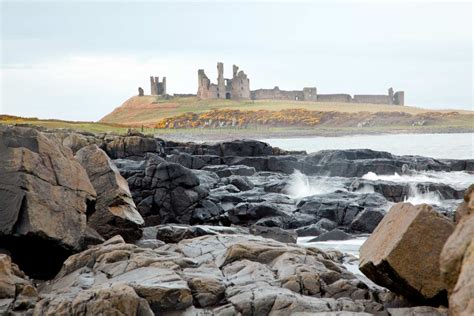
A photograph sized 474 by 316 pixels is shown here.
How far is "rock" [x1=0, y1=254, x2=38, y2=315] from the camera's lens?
7.98 meters

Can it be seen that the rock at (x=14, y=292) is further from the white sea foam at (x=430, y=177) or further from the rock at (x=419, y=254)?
the white sea foam at (x=430, y=177)

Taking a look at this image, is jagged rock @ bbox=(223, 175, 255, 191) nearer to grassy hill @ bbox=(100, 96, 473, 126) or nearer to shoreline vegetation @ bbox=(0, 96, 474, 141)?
shoreline vegetation @ bbox=(0, 96, 474, 141)

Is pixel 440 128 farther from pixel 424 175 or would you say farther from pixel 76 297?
pixel 76 297

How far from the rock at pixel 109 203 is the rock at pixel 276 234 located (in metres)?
3.34

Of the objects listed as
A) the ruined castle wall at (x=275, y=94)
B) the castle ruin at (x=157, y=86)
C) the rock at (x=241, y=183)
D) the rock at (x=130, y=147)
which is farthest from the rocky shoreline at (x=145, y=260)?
the castle ruin at (x=157, y=86)

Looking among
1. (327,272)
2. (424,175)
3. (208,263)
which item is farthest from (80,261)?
(424,175)

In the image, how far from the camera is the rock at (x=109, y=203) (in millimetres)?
12648

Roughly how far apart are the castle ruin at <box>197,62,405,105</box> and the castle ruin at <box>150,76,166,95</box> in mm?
10239

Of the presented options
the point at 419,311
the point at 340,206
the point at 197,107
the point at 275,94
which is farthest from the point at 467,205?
the point at 275,94

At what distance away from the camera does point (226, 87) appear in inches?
5408

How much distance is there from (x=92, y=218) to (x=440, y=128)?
334 feet

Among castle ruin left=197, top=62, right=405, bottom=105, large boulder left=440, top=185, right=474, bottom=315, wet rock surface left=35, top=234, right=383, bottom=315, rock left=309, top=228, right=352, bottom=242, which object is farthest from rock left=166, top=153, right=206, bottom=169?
castle ruin left=197, top=62, right=405, bottom=105

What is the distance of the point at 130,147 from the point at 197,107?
89180mm

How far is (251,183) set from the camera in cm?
2644
